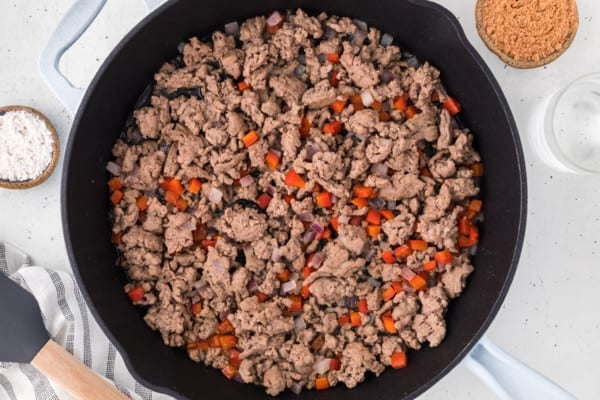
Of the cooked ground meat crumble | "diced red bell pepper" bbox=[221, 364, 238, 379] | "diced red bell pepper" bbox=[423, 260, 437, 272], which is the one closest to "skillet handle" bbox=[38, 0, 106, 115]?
the cooked ground meat crumble

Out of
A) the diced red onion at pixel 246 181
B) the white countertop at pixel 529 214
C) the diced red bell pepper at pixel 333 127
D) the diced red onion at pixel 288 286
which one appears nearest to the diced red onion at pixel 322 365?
the diced red onion at pixel 288 286

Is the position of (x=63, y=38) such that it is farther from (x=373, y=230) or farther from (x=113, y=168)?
(x=373, y=230)

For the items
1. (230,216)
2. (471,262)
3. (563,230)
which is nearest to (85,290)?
(230,216)

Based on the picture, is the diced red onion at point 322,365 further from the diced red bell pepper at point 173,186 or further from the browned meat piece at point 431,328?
the diced red bell pepper at point 173,186

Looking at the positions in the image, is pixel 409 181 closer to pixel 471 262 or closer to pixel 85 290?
pixel 471 262

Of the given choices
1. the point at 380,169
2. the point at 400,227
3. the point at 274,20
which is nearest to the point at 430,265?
the point at 400,227

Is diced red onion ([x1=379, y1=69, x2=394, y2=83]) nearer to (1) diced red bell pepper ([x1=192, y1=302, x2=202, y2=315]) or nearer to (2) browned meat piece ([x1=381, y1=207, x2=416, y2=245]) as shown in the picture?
(2) browned meat piece ([x1=381, y1=207, x2=416, y2=245])
